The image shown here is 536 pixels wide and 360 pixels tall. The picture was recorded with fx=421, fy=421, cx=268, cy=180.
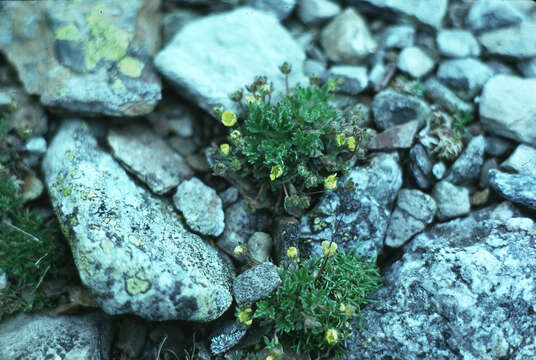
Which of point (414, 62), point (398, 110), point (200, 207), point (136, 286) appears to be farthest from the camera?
point (414, 62)

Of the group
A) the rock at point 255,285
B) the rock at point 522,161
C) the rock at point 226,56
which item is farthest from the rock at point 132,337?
the rock at point 522,161

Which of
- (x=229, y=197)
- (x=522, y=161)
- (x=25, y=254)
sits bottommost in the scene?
(x=25, y=254)

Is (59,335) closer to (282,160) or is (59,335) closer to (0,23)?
(282,160)

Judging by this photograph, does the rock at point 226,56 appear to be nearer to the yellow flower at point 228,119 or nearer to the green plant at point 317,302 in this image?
the yellow flower at point 228,119

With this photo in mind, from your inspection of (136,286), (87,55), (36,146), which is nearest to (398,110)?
(136,286)

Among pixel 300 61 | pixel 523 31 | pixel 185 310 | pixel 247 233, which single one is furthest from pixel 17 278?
pixel 523 31

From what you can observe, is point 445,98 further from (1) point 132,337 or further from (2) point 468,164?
(1) point 132,337
